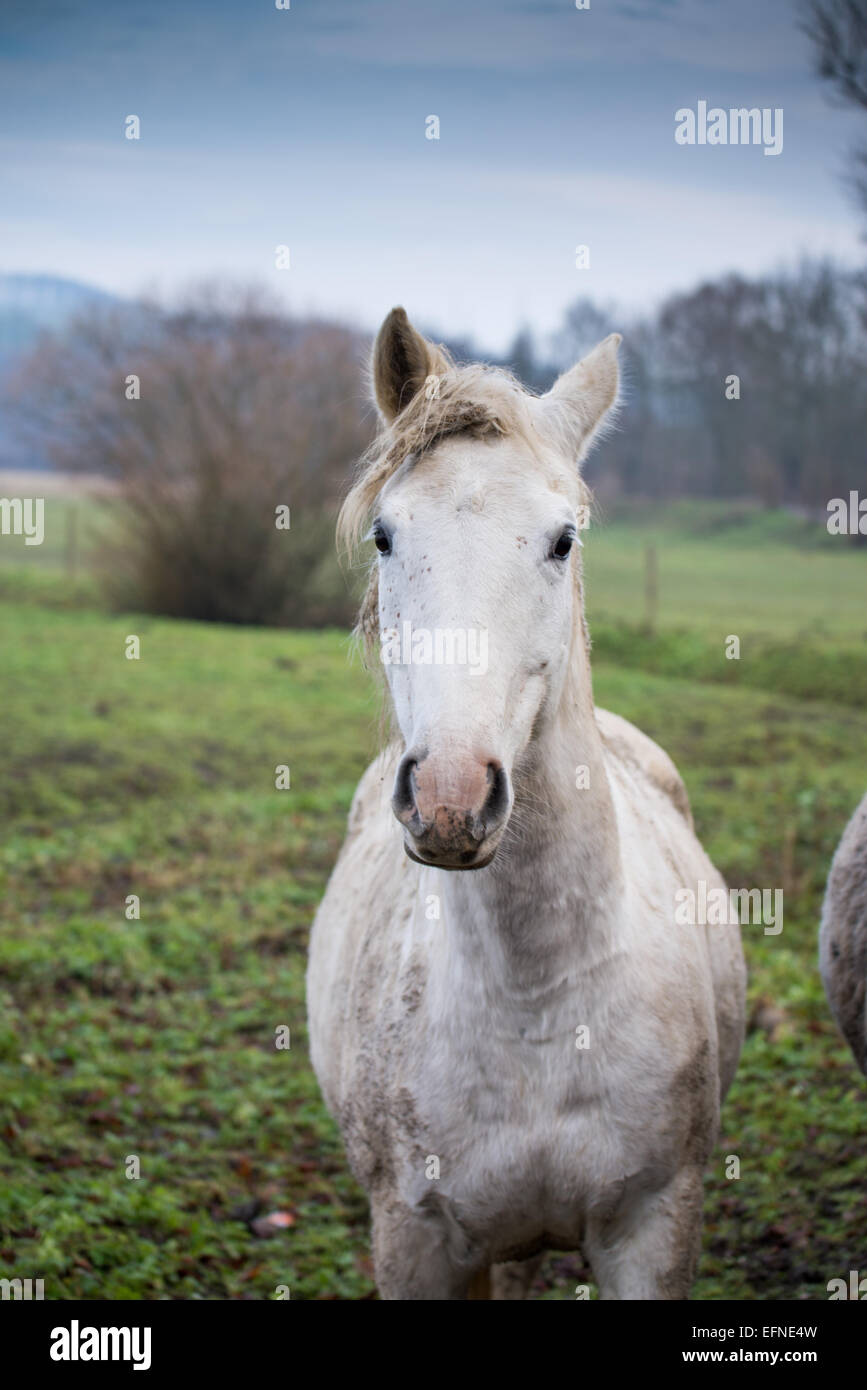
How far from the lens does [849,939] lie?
3.63 m

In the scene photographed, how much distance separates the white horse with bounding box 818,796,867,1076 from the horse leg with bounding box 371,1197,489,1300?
1.57 metres

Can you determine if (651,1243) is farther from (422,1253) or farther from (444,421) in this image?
(444,421)

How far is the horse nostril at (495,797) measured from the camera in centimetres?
176

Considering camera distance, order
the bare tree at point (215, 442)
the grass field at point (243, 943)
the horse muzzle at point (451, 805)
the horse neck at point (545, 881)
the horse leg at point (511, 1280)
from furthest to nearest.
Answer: the bare tree at point (215, 442) < the grass field at point (243, 943) < the horse leg at point (511, 1280) < the horse neck at point (545, 881) < the horse muzzle at point (451, 805)

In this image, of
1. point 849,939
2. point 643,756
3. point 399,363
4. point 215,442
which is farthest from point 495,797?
point 215,442

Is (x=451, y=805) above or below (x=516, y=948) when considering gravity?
above

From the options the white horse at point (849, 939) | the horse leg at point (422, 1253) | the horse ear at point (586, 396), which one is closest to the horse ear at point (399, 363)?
the horse ear at point (586, 396)

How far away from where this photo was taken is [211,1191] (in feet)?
13.4

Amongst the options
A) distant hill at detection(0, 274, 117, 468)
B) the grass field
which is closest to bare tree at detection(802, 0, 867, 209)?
the grass field

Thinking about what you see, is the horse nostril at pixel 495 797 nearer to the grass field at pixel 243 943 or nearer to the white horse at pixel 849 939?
the grass field at pixel 243 943

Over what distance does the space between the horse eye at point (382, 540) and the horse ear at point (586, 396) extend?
19.8 inches

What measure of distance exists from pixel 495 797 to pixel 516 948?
58 cm
